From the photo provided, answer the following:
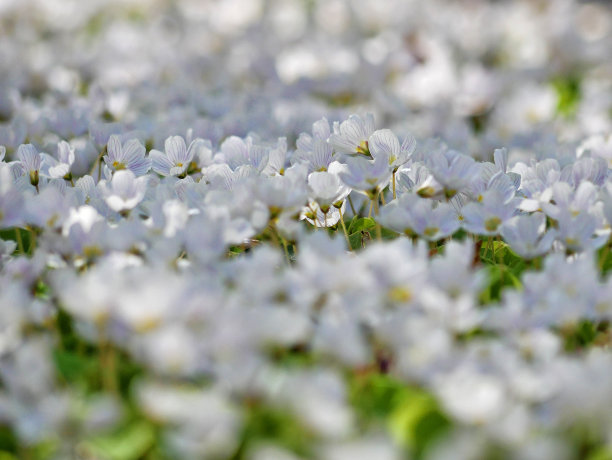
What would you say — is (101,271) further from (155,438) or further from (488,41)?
(488,41)

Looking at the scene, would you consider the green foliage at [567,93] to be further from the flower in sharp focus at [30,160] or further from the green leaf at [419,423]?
the green leaf at [419,423]

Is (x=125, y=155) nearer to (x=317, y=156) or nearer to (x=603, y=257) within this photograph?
(x=317, y=156)

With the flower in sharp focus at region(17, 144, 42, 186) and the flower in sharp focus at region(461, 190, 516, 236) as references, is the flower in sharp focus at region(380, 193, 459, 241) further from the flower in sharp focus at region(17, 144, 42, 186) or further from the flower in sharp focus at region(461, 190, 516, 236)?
the flower in sharp focus at region(17, 144, 42, 186)

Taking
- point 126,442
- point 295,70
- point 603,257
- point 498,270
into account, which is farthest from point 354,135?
point 295,70

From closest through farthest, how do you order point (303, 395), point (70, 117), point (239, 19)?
point (303, 395)
point (70, 117)
point (239, 19)

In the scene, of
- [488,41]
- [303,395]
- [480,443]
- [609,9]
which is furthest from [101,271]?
[609,9]

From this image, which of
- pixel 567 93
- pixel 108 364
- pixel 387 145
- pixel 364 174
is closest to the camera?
pixel 108 364
